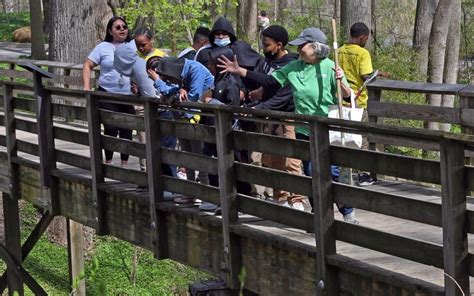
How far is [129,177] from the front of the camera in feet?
33.6

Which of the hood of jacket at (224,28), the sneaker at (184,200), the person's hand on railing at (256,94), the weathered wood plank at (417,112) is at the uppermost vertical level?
the hood of jacket at (224,28)

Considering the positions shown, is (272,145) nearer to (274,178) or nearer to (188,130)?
(274,178)

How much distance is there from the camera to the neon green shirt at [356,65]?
1155 cm

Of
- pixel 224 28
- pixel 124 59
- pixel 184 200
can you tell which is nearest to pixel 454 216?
pixel 184 200

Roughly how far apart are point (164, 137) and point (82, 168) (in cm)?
159

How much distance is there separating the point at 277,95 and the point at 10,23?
157 feet

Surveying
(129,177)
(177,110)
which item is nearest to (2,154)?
(129,177)

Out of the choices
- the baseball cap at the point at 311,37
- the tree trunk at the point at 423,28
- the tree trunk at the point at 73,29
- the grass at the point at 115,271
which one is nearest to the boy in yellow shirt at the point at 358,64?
the baseball cap at the point at 311,37

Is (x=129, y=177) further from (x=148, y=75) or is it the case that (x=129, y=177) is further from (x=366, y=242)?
(x=366, y=242)

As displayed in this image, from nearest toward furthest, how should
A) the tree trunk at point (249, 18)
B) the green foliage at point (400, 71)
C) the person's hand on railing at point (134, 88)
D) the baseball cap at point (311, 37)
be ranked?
1. the baseball cap at point (311, 37)
2. the person's hand on railing at point (134, 88)
3. the green foliage at point (400, 71)
4. the tree trunk at point (249, 18)

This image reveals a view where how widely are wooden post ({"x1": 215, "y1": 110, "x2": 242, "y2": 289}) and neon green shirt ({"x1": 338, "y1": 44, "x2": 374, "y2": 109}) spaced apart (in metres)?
3.31

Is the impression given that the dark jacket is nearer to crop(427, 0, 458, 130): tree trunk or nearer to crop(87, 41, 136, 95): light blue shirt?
crop(87, 41, 136, 95): light blue shirt

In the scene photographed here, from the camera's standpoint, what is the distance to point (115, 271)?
1869 centimetres

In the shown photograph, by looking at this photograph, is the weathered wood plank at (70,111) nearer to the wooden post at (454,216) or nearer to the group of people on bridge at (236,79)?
the group of people on bridge at (236,79)
